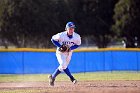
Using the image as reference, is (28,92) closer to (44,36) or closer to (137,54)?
(137,54)

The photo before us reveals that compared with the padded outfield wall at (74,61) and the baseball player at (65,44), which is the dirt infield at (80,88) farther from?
the padded outfield wall at (74,61)

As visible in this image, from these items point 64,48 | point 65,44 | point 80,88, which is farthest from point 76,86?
point 65,44

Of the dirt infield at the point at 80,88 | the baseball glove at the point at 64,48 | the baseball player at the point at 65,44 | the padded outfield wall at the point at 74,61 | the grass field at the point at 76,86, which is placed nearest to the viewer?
the dirt infield at the point at 80,88

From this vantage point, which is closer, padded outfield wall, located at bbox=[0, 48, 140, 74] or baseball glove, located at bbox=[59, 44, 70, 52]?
baseball glove, located at bbox=[59, 44, 70, 52]

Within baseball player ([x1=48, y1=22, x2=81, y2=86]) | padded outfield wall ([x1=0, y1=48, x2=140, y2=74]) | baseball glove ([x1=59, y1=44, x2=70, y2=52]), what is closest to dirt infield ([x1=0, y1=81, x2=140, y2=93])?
baseball player ([x1=48, y1=22, x2=81, y2=86])

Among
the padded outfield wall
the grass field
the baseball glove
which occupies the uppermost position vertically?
the baseball glove

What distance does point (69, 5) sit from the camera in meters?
46.2

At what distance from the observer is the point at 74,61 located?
2256 cm

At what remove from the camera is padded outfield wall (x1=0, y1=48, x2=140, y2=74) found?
22.1 meters

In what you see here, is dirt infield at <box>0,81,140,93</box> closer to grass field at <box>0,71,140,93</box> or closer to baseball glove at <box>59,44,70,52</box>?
grass field at <box>0,71,140,93</box>

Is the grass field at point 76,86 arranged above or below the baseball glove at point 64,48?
below

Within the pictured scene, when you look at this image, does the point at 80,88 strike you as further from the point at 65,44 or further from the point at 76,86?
the point at 65,44

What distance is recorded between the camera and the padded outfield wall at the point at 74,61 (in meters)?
22.1

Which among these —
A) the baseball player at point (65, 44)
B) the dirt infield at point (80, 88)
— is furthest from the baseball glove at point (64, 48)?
the dirt infield at point (80, 88)
